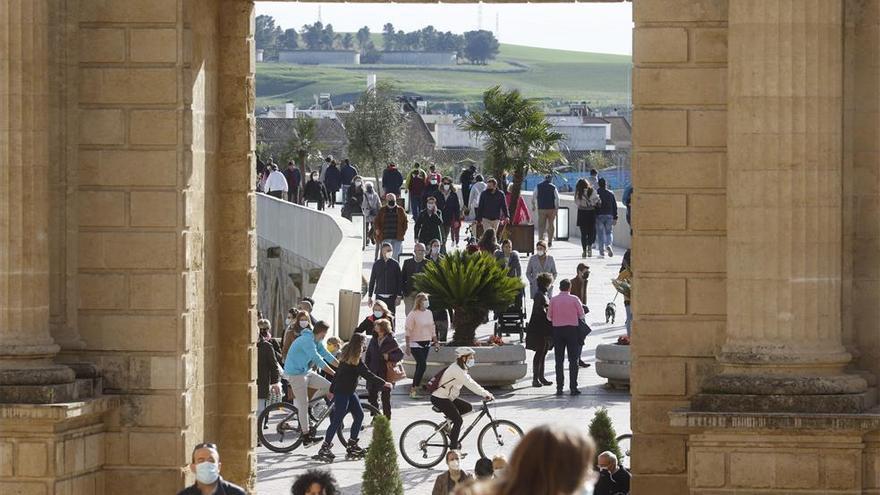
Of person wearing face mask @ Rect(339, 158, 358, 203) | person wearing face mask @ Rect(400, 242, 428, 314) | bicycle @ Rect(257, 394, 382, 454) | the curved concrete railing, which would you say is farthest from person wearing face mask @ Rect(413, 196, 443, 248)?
person wearing face mask @ Rect(339, 158, 358, 203)

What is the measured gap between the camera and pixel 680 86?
16469 millimetres

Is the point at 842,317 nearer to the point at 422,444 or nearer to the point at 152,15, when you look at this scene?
the point at 152,15

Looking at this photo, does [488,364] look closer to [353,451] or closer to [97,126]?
[353,451]

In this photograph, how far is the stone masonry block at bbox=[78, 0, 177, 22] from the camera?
1692 centimetres

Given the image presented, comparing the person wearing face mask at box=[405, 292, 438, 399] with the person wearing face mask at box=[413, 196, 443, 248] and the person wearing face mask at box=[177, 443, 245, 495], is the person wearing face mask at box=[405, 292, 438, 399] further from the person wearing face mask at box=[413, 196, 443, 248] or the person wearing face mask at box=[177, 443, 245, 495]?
the person wearing face mask at box=[177, 443, 245, 495]

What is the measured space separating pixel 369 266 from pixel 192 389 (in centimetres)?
2652

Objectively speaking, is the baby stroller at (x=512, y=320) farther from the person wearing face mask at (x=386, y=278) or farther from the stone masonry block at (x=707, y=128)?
the stone masonry block at (x=707, y=128)

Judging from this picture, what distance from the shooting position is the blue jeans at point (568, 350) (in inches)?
1095

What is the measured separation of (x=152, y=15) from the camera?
16938 millimetres

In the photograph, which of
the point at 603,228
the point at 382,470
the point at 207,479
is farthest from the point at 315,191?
the point at 207,479

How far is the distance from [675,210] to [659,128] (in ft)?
2.17

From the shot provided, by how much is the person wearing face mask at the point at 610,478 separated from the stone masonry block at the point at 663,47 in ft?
11.1

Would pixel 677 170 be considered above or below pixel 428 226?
above

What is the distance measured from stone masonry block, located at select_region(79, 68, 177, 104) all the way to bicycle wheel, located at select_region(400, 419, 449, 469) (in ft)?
23.3
